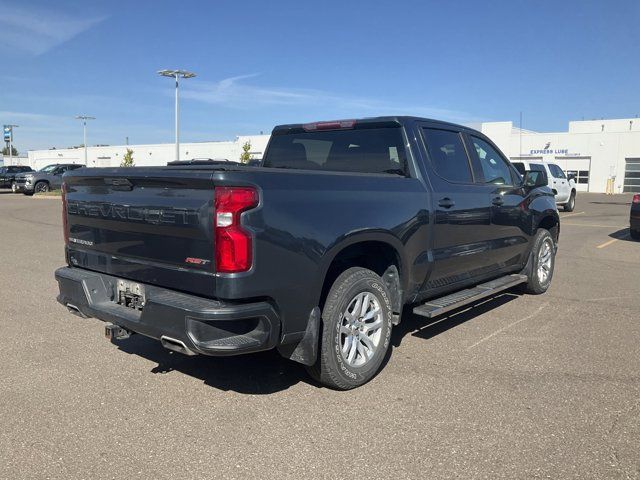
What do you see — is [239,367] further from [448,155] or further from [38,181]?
[38,181]

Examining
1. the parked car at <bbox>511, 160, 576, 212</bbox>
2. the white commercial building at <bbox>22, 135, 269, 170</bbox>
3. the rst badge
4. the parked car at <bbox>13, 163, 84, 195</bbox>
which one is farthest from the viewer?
the white commercial building at <bbox>22, 135, 269, 170</bbox>

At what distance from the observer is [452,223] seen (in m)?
4.82

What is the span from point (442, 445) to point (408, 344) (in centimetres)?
185

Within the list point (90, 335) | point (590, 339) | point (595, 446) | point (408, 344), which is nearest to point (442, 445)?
point (595, 446)

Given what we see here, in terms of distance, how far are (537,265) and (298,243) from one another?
14.4 feet

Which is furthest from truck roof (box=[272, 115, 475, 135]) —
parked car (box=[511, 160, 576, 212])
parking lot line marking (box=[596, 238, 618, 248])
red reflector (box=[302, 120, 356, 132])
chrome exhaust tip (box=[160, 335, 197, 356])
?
parked car (box=[511, 160, 576, 212])

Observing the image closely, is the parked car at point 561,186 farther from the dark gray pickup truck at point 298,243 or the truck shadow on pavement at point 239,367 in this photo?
the truck shadow on pavement at point 239,367

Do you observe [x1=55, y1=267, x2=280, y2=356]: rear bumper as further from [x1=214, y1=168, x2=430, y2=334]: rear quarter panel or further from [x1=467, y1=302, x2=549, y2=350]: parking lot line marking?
[x1=467, y1=302, x2=549, y2=350]: parking lot line marking

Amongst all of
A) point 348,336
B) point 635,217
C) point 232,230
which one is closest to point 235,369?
point 348,336

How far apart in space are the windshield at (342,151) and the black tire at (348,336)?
3.74ft

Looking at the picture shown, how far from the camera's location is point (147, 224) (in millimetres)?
3494

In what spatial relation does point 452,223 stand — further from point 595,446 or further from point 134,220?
point 134,220

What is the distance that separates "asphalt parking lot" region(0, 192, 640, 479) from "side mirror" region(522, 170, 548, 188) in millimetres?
1580

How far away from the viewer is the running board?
4.48 meters
